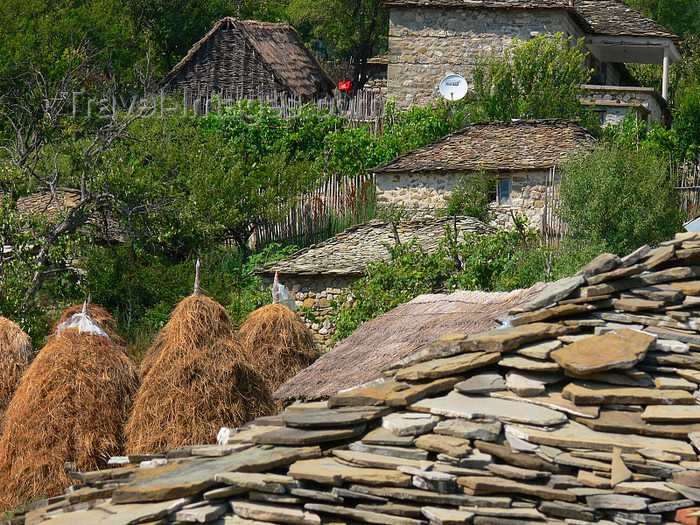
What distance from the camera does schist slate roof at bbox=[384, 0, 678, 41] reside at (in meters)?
27.6

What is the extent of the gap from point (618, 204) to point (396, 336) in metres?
7.42

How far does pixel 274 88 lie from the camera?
99.5 feet

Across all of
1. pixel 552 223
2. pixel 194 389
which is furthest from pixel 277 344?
pixel 552 223

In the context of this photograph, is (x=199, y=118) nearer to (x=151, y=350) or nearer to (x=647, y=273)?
(x=151, y=350)

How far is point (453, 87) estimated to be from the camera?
27.4 metres

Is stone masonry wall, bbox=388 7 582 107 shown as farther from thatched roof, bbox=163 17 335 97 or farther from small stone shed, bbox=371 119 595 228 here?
small stone shed, bbox=371 119 595 228

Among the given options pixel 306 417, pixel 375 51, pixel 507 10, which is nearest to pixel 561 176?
pixel 507 10

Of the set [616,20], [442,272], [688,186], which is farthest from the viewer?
[616,20]

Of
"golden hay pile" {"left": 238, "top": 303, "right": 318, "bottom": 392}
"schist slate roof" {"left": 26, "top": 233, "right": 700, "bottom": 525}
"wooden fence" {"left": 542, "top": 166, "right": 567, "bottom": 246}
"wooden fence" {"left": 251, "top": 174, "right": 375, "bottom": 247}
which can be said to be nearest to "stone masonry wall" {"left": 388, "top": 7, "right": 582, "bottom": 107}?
"wooden fence" {"left": 251, "top": 174, "right": 375, "bottom": 247}

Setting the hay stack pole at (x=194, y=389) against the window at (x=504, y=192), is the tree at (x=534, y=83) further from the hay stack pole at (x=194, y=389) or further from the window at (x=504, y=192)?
the hay stack pole at (x=194, y=389)

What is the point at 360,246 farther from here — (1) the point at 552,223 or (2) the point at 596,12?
(2) the point at 596,12

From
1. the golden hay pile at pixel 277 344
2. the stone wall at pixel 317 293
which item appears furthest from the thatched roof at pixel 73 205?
the golden hay pile at pixel 277 344

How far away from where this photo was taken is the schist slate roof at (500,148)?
72.7 ft

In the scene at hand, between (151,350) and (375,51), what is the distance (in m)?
30.2
